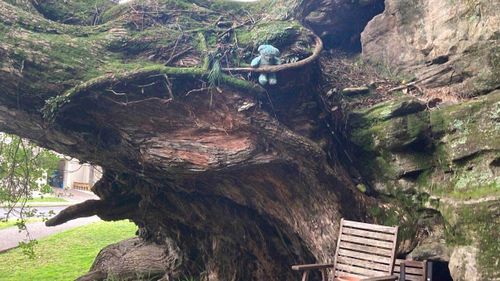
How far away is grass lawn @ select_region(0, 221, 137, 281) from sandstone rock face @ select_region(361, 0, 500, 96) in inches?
387

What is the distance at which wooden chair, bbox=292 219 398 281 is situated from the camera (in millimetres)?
5105

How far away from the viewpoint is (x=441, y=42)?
6.64 metres

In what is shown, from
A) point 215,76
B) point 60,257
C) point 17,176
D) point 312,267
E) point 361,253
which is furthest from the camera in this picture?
point 60,257

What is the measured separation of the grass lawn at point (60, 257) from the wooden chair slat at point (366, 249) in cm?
903

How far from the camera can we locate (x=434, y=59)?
6703 mm

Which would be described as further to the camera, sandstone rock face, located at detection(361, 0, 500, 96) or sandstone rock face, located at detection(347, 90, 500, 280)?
sandstone rock face, located at detection(361, 0, 500, 96)

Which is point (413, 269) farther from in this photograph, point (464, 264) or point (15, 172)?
point (15, 172)

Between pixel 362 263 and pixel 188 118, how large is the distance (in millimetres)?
2782

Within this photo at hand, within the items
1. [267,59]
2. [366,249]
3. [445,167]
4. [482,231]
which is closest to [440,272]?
[366,249]

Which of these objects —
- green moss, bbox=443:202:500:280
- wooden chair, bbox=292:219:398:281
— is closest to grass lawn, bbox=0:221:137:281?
wooden chair, bbox=292:219:398:281

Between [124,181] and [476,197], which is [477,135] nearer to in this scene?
[476,197]

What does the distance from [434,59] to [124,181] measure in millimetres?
5317

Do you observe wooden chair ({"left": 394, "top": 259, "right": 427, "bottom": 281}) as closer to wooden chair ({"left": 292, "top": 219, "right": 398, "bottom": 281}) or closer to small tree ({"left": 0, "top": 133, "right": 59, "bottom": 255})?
wooden chair ({"left": 292, "top": 219, "right": 398, "bottom": 281})

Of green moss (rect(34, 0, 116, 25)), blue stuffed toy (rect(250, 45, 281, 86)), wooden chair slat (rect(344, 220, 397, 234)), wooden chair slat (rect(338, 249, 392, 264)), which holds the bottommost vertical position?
wooden chair slat (rect(338, 249, 392, 264))
